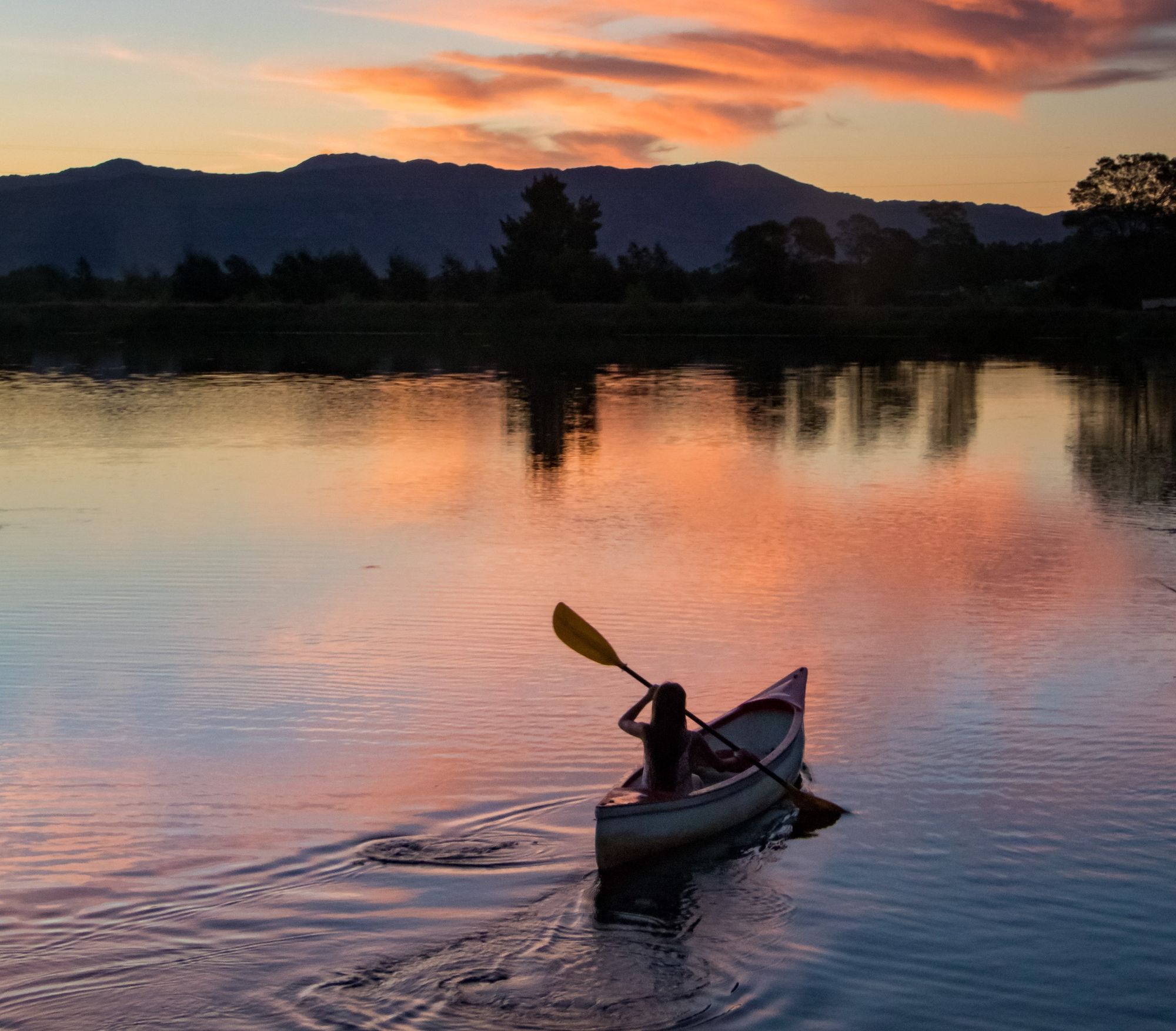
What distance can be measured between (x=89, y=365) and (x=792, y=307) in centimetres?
3956

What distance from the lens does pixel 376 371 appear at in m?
51.1

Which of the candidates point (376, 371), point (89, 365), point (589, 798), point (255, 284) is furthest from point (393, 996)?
point (255, 284)

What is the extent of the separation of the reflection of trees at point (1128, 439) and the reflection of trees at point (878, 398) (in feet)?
13.7

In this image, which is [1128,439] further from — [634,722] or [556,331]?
[556,331]

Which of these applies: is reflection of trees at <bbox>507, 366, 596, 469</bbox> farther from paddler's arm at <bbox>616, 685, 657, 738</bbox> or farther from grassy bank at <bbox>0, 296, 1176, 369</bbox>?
paddler's arm at <bbox>616, 685, 657, 738</bbox>

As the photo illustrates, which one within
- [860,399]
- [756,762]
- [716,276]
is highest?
[716,276]

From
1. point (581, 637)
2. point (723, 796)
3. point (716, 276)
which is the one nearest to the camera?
point (723, 796)

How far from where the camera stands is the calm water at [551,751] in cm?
714

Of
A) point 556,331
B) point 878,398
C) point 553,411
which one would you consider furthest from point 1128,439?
point 556,331

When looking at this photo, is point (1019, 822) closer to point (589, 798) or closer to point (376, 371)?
point (589, 798)

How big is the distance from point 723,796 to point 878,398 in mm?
31824

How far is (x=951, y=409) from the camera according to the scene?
36.7 meters

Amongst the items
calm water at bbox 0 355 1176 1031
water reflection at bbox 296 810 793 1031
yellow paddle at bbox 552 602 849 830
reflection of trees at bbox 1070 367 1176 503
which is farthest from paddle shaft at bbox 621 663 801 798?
reflection of trees at bbox 1070 367 1176 503

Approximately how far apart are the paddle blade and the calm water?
72cm
